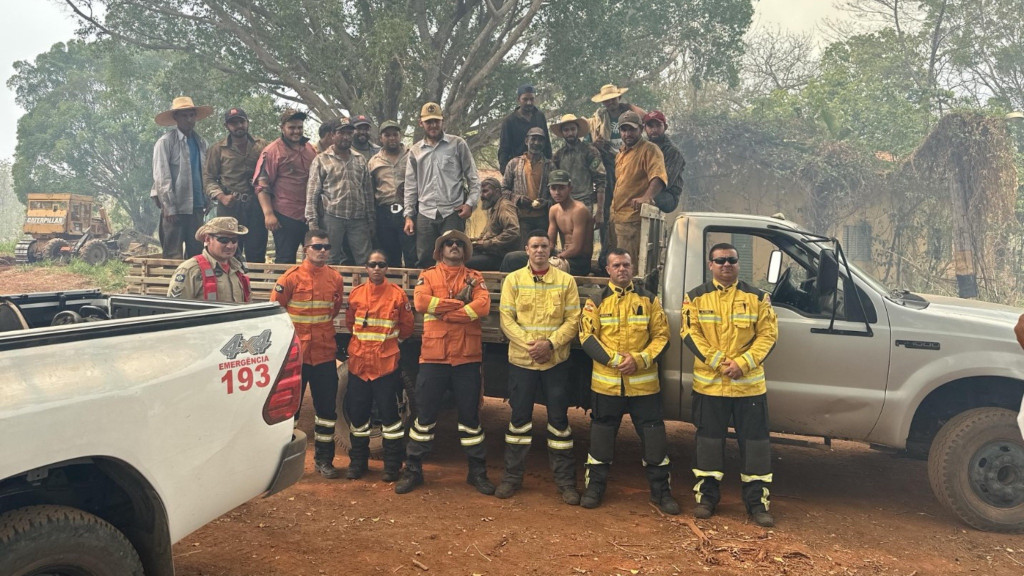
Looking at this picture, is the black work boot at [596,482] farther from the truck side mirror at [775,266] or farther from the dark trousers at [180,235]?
the dark trousers at [180,235]

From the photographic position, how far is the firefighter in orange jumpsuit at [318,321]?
5090mm

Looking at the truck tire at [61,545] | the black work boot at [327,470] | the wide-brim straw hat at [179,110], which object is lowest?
the black work boot at [327,470]

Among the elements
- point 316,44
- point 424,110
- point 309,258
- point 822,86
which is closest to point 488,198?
point 424,110

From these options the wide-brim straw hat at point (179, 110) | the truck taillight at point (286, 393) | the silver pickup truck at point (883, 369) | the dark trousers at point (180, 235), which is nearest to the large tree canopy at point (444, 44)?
the wide-brim straw hat at point (179, 110)

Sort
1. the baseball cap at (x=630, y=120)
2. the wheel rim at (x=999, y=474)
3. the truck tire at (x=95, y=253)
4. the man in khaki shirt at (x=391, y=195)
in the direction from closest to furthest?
1. the wheel rim at (x=999, y=474)
2. the baseball cap at (x=630, y=120)
3. the man in khaki shirt at (x=391, y=195)
4. the truck tire at (x=95, y=253)

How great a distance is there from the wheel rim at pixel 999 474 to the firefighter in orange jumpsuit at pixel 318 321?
4440 millimetres

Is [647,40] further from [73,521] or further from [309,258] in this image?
[73,521]

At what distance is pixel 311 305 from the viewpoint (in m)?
5.10

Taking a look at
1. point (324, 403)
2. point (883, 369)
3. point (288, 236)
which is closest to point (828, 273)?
point (883, 369)

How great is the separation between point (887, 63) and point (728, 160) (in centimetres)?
944

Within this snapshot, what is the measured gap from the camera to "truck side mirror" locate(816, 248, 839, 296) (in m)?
4.48

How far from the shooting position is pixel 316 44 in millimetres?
13945

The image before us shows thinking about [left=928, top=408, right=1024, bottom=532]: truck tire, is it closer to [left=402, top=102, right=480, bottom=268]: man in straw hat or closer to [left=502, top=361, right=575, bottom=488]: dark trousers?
[left=502, top=361, right=575, bottom=488]: dark trousers

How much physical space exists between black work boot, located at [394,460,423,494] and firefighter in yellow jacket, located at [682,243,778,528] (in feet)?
6.44
